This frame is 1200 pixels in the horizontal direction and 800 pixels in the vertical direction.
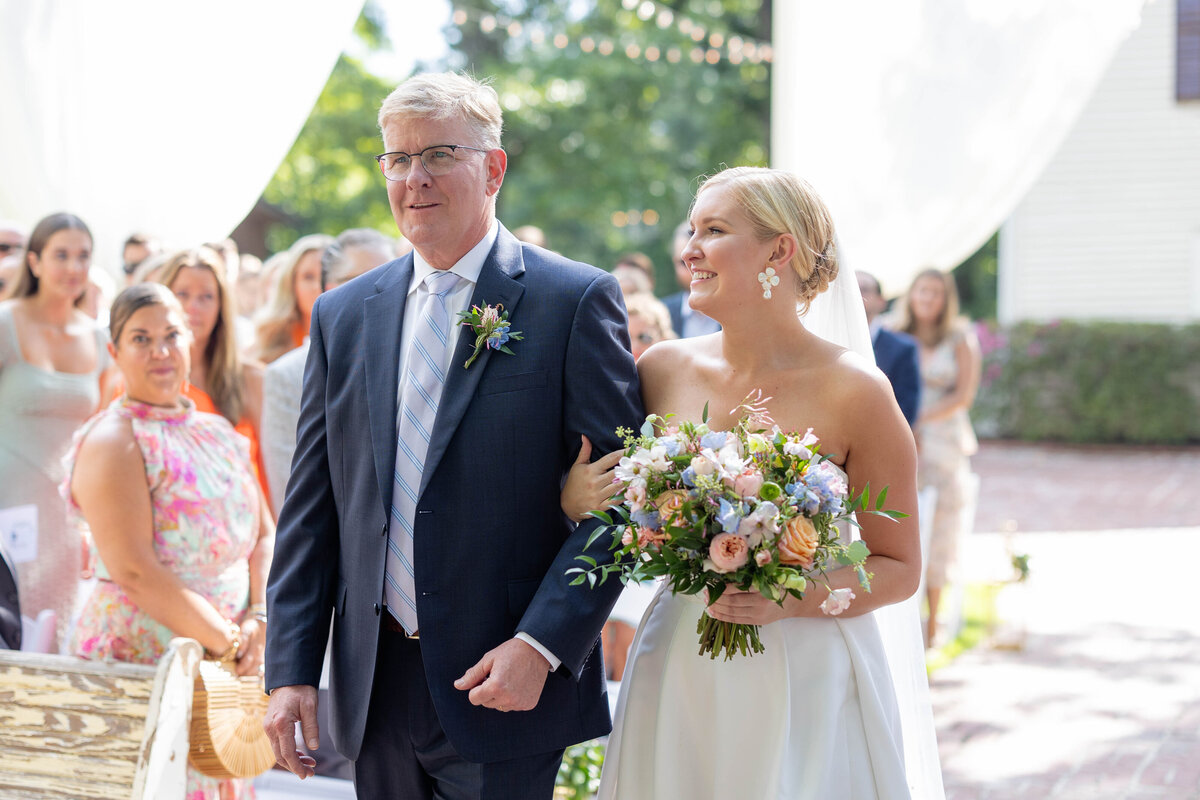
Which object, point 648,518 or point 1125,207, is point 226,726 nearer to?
point 648,518

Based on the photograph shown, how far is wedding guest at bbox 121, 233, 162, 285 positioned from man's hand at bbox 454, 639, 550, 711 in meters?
3.68

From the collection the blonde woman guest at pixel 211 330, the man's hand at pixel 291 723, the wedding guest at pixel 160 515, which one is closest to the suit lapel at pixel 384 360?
the man's hand at pixel 291 723

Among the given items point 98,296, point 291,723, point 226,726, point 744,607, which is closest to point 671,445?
point 744,607

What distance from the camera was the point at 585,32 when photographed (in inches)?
870

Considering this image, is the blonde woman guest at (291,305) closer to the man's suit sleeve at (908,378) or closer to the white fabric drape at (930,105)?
the white fabric drape at (930,105)

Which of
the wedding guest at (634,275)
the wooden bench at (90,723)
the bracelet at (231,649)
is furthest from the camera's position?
the wedding guest at (634,275)

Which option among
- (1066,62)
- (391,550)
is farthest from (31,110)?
(1066,62)

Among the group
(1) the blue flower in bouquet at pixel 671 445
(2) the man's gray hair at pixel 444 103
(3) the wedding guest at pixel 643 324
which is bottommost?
(1) the blue flower in bouquet at pixel 671 445

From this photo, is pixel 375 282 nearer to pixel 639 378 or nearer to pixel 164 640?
pixel 639 378

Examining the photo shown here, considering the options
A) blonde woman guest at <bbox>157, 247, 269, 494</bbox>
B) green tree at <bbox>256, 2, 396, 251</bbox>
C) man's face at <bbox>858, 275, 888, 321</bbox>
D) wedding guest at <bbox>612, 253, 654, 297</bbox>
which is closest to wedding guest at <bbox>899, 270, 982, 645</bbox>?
man's face at <bbox>858, 275, 888, 321</bbox>

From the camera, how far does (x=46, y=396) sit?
17.0 feet

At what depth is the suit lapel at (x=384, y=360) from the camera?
2590 millimetres

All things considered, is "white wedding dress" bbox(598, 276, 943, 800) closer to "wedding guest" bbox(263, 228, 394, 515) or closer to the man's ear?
the man's ear

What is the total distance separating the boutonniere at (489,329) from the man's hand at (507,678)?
0.62 m
